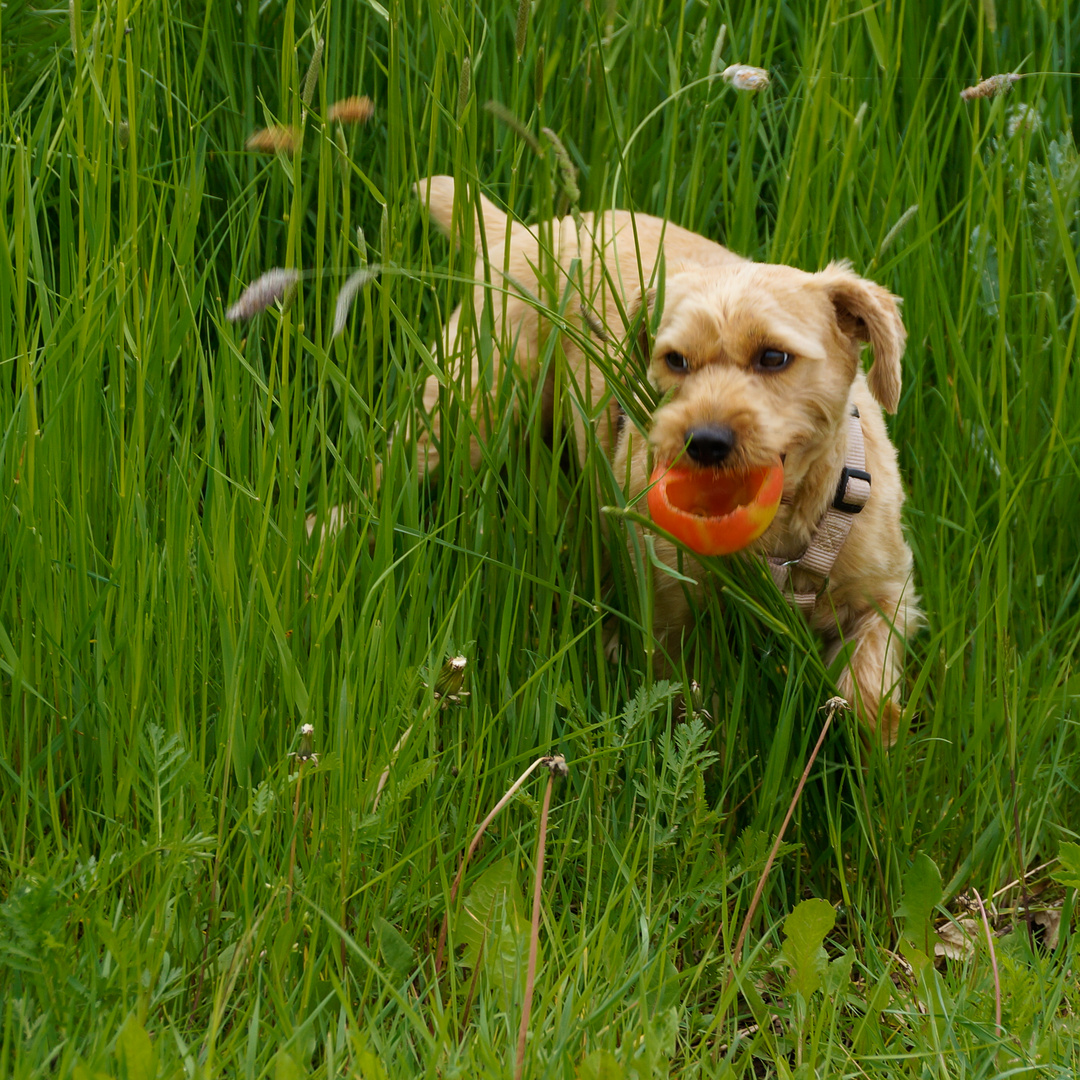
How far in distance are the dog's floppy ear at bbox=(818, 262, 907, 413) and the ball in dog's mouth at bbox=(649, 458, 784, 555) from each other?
0.37 metres

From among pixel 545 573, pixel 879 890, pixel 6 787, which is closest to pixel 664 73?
pixel 545 573

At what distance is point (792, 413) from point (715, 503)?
303 millimetres

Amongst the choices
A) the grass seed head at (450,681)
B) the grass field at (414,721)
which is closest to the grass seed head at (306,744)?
the grass field at (414,721)

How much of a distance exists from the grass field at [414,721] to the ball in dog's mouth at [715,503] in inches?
5.1

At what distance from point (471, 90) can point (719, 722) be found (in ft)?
4.57

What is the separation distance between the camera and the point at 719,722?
2.51 metres

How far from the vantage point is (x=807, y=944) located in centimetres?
196

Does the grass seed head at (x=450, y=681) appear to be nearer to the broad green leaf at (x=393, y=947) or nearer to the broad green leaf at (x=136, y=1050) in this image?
the broad green leaf at (x=393, y=947)

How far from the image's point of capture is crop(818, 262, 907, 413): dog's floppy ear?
2.67 meters

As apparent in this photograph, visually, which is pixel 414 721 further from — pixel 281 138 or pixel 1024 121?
pixel 1024 121

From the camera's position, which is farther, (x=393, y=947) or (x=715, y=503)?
(x=715, y=503)

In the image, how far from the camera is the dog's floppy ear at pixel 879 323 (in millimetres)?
2672

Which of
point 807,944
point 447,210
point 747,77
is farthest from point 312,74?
point 807,944

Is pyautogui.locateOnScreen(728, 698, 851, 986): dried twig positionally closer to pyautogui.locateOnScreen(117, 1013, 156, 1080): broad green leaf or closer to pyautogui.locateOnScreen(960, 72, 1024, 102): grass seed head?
pyautogui.locateOnScreen(117, 1013, 156, 1080): broad green leaf
